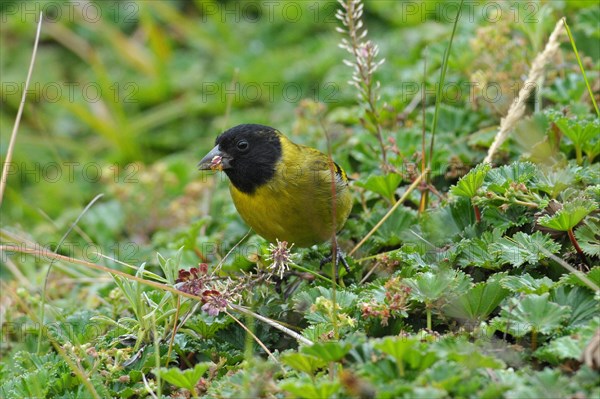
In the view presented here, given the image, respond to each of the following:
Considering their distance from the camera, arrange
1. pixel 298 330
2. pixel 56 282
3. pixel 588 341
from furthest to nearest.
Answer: pixel 56 282 < pixel 298 330 < pixel 588 341

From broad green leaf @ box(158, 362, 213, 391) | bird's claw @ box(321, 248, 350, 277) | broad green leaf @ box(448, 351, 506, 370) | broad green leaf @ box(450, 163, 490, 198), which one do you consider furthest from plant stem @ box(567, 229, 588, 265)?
broad green leaf @ box(158, 362, 213, 391)

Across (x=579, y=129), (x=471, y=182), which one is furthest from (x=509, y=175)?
(x=579, y=129)

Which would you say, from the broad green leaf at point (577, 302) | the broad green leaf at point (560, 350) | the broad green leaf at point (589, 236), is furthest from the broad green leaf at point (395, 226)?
the broad green leaf at point (560, 350)

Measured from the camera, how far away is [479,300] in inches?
134

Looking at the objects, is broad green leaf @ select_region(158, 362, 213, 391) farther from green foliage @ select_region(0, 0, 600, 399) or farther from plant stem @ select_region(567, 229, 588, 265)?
plant stem @ select_region(567, 229, 588, 265)

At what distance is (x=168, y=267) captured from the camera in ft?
12.0

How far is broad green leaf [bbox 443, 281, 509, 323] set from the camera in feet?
11.1


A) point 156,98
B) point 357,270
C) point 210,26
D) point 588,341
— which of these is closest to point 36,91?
point 156,98

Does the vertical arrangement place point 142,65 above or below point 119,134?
above

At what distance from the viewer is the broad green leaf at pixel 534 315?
3.06m

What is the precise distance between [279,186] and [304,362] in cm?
184

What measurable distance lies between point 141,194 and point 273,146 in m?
2.29

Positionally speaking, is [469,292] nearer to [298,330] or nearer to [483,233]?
[483,233]

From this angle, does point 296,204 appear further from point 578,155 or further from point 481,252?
point 578,155
